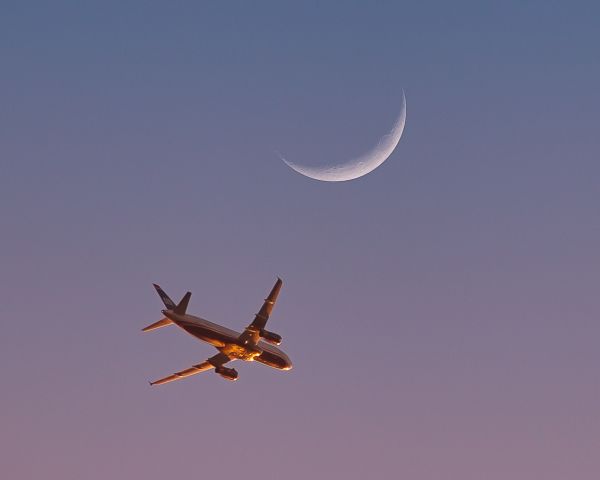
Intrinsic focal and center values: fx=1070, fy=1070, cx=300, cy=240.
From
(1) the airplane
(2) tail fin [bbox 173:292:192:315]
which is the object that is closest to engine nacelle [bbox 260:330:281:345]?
(1) the airplane

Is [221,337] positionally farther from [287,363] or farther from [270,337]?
[287,363]

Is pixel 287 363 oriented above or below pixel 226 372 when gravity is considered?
above

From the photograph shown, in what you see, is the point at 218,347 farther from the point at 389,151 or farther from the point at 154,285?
the point at 389,151

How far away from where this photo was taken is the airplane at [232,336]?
140m

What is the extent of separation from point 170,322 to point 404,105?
42.5 m

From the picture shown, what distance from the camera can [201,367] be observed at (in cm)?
15225

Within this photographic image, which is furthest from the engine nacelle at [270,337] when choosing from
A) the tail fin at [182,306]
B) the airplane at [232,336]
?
the tail fin at [182,306]

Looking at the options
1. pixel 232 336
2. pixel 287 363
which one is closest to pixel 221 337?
pixel 232 336

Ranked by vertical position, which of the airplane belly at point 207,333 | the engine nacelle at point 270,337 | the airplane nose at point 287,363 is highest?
the airplane nose at point 287,363

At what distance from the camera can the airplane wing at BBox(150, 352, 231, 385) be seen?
147 m

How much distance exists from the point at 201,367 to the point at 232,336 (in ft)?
41.0

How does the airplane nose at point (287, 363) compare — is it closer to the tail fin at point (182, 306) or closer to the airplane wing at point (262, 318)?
the airplane wing at point (262, 318)

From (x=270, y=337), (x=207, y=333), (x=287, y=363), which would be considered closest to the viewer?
(x=207, y=333)

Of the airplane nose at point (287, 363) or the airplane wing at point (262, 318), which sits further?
the airplane nose at point (287, 363)
